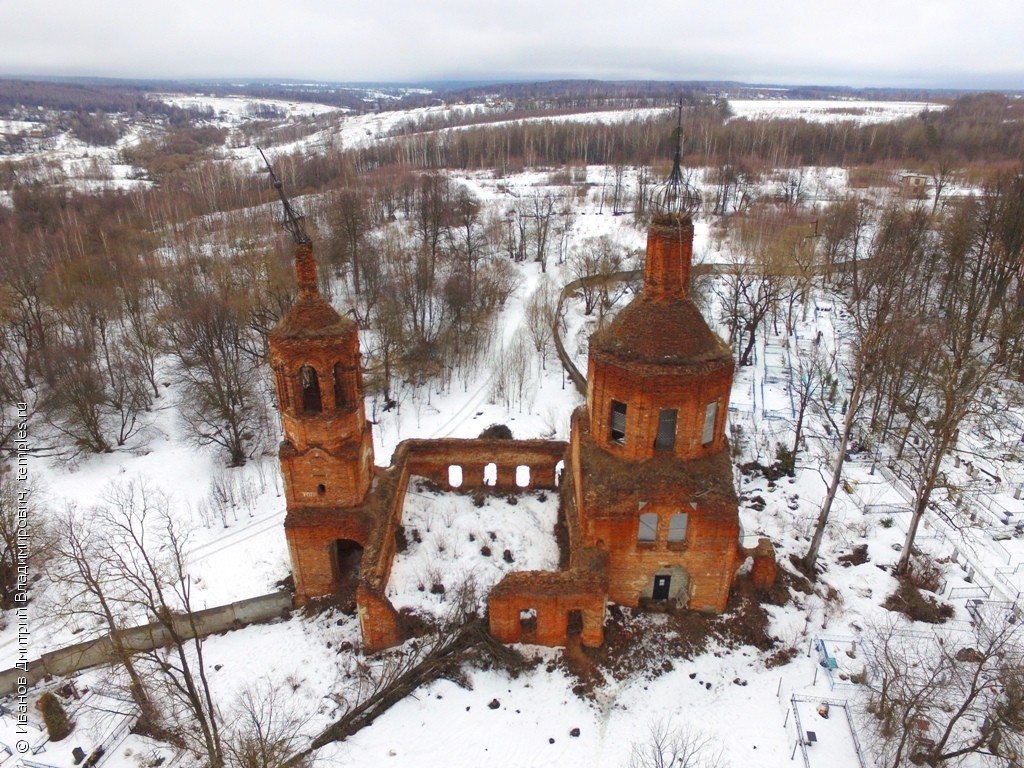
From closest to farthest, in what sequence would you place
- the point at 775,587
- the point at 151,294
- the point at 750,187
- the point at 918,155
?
1. the point at 775,587
2. the point at 151,294
3. the point at 750,187
4. the point at 918,155

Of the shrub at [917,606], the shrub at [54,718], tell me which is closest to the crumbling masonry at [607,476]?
the shrub at [917,606]

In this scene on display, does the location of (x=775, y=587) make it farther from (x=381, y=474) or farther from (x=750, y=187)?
(x=750, y=187)

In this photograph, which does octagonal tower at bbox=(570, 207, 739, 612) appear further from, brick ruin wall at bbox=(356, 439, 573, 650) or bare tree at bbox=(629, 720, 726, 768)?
brick ruin wall at bbox=(356, 439, 573, 650)

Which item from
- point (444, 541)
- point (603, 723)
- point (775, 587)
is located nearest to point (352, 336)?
point (444, 541)

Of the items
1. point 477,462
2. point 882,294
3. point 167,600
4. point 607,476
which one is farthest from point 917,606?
point 167,600

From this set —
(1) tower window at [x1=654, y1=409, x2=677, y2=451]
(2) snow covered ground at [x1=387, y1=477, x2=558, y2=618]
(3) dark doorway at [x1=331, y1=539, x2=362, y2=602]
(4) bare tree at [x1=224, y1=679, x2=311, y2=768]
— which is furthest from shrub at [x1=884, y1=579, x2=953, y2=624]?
(4) bare tree at [x1=224, y1=679, x2=311, y2=768]
